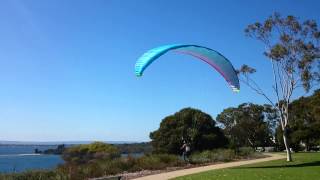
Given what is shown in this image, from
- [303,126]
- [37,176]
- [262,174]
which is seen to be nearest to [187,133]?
[303,126]

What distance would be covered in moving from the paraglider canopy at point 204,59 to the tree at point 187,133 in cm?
2300

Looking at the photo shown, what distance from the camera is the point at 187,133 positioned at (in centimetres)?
5025

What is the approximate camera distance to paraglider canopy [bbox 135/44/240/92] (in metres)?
22.0

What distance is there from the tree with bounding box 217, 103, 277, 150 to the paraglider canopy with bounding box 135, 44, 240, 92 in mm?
54780

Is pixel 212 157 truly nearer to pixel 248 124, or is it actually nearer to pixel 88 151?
pixel 88 151

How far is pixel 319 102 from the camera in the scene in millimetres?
46656

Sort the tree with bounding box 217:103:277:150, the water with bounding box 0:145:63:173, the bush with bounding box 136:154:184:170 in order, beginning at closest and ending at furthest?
the bush with bounding box 136:154:184:170 < the water with bounding box 0:145:63:173 < the tree with bounding box 217:103:277:150

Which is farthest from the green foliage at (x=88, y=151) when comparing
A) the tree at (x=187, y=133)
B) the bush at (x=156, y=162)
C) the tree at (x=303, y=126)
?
the tree at (x=303, y=126)

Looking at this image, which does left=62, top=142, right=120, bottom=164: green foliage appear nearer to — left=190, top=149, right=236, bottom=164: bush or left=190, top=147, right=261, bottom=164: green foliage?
left=190, top=147, right=261, bottom=164: green foliage

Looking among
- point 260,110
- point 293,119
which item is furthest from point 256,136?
point 293,119

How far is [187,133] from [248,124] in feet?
110

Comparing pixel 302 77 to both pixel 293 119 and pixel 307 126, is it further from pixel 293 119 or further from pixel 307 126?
pixel 293 119

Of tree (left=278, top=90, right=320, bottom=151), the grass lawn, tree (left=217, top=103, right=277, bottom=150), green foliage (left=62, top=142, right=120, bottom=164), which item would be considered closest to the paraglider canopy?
the grass lawn

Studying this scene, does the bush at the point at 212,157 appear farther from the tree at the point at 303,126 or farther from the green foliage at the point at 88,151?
the tree at the point at 303,126
